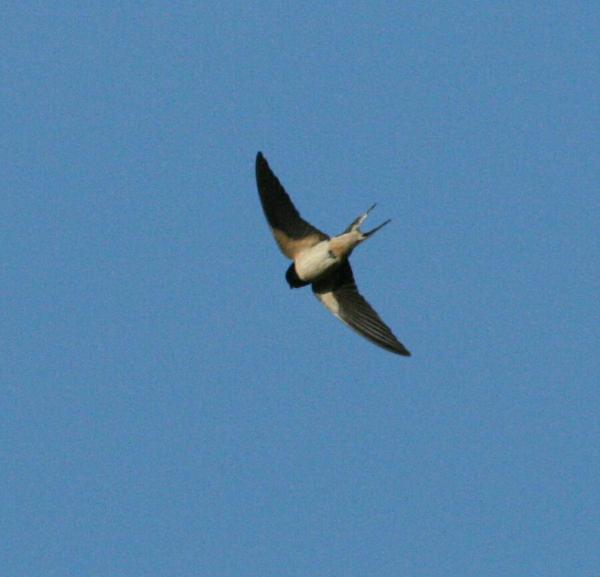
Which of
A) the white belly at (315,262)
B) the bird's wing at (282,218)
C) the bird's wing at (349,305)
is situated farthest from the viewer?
the bird's wing at (349,305)

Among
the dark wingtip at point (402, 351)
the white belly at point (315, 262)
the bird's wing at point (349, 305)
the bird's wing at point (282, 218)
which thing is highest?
the bird's wing at point (282, 218)

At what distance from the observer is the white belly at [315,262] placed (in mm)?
13539

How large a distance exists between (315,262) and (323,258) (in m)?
0.08

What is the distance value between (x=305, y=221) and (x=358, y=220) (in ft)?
1.49

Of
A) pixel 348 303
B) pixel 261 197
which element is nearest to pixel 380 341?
pixel 348 303

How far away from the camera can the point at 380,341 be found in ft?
44.8

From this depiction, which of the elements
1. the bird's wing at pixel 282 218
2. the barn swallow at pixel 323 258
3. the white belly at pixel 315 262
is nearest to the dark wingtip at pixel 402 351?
the barn swallow at pixel 323 258

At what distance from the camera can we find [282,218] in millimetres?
13570

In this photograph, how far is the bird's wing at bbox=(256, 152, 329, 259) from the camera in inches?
528

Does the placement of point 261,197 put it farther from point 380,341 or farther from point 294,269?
point 380,341

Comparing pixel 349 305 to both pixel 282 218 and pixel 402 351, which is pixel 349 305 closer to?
pixel 402 351

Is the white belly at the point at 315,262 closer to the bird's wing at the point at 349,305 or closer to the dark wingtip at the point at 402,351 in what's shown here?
the bird's wing at the point at 349,305

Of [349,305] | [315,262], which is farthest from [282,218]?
[349,305]

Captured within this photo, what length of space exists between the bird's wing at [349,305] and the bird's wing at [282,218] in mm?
352
